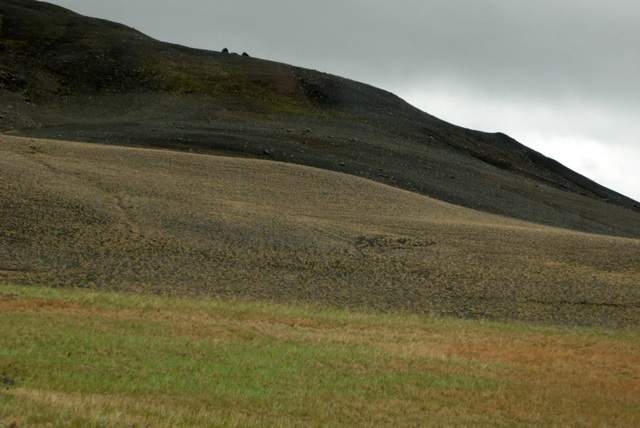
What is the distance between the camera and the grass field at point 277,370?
11.0 m

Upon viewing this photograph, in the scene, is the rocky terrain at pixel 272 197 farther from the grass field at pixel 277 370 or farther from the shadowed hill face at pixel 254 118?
the grass field at pixel 277 370

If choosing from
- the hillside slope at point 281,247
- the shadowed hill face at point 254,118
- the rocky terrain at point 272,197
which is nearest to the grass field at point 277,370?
the hillside slope at point 281,247

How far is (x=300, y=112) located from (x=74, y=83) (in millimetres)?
26704

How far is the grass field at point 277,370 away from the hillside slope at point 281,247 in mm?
4880

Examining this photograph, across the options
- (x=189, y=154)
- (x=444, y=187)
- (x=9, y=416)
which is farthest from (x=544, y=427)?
(x=444, y=187)

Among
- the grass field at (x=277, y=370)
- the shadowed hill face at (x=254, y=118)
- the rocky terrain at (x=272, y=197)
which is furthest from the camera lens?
the shadowed hill face at (x=254, y=118)

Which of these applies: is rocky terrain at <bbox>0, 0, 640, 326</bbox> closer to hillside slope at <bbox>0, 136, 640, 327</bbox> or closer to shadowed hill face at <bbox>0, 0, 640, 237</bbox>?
hillside slope at <bbox>0, 136, 640, 327</bbox>

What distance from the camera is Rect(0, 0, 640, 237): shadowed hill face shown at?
2468 inches

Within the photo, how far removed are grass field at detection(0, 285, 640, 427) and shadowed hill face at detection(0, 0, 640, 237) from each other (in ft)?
126

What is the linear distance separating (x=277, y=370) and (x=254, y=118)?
64.8 meters

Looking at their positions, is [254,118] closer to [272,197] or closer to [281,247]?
[272,197]

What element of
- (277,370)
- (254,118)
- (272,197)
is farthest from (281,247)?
(254,118)

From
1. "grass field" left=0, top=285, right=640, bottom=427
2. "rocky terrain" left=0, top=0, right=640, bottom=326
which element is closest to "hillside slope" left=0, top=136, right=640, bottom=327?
"rocky terrain" left=0, top=0, right=640, bottom=326

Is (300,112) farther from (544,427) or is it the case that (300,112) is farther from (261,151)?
(544,427)
